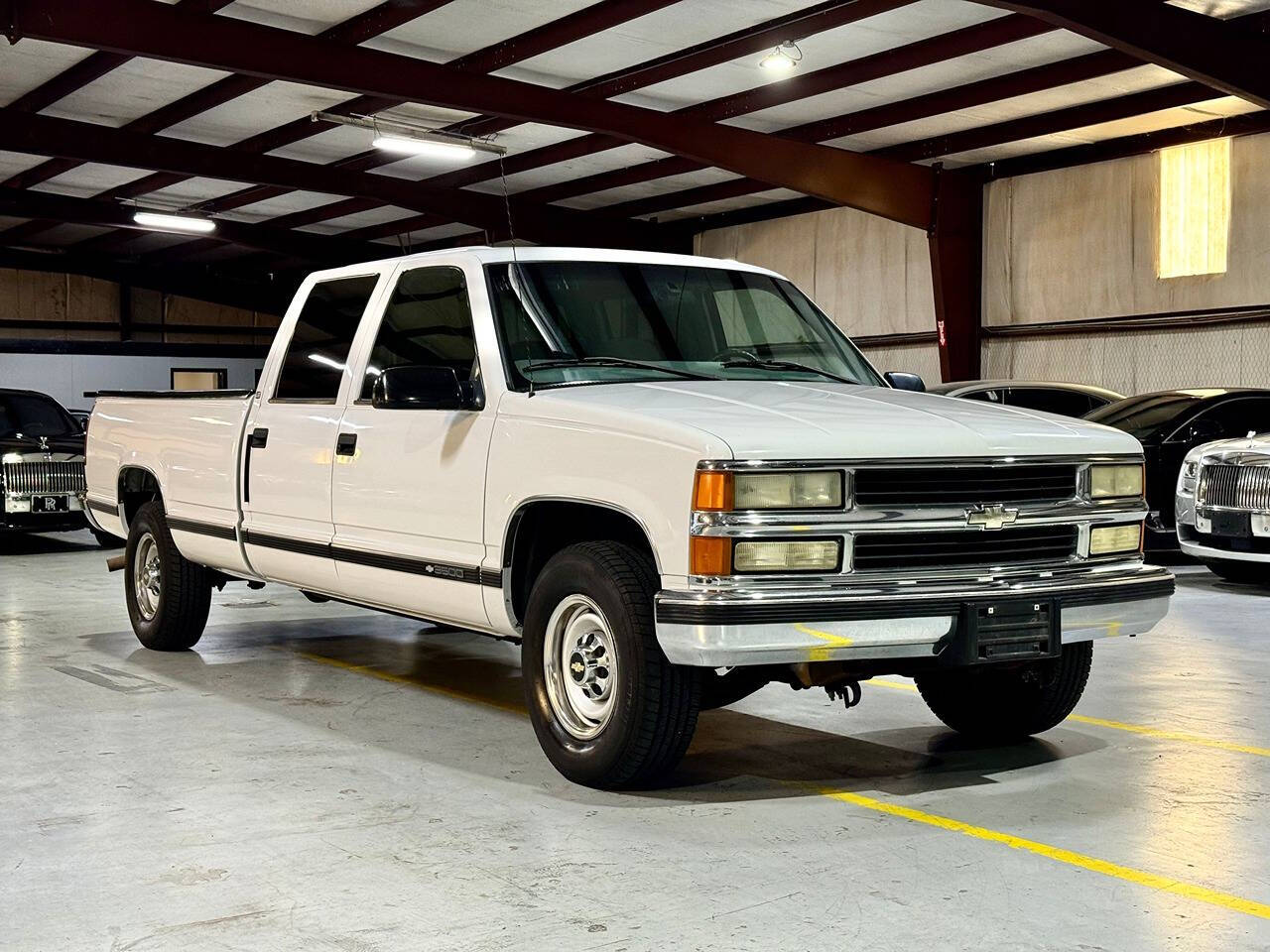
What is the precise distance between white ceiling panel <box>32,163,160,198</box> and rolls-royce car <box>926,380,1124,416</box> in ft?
46.9

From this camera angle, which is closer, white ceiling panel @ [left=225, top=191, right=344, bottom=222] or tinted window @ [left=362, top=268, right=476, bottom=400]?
tinted window @ [left=362, top=268, right=476, bottom=400]

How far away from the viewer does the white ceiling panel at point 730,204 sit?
24312 millimetres

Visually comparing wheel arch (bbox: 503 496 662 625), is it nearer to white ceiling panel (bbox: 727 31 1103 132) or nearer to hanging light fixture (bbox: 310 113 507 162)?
white ceiling panel (bbox: 727 31 1103 132)

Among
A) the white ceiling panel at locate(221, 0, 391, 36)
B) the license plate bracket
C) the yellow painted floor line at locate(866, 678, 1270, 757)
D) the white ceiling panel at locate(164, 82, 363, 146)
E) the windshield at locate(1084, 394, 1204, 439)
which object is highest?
the white ceiling panel at locate(221, 0, 391, 36)

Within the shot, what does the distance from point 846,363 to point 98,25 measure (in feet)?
34.3

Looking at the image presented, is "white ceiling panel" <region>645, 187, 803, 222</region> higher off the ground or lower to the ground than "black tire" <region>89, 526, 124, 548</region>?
higher

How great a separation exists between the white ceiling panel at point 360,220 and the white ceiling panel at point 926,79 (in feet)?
30.3

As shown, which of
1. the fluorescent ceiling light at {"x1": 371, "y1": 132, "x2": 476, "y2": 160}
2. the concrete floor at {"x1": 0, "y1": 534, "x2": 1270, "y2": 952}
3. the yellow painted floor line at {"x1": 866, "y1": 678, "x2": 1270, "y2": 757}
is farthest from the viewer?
the fluorescent ceiling light at {"x1": 371, "y1": 132, "x2": 476, "y2": 160}

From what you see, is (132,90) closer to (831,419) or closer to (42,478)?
(42,478)

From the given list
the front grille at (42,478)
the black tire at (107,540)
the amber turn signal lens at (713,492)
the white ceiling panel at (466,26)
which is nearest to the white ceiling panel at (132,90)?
the white ceiling panel at (466,26)

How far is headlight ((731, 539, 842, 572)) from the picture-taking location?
14.6 feet

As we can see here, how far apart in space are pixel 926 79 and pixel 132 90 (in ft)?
31.6

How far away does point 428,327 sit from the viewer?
19.7 ft

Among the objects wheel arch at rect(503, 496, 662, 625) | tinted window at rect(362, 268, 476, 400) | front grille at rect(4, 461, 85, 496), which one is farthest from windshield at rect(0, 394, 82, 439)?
wheel arch at rect(503, 496, 662, 625)
